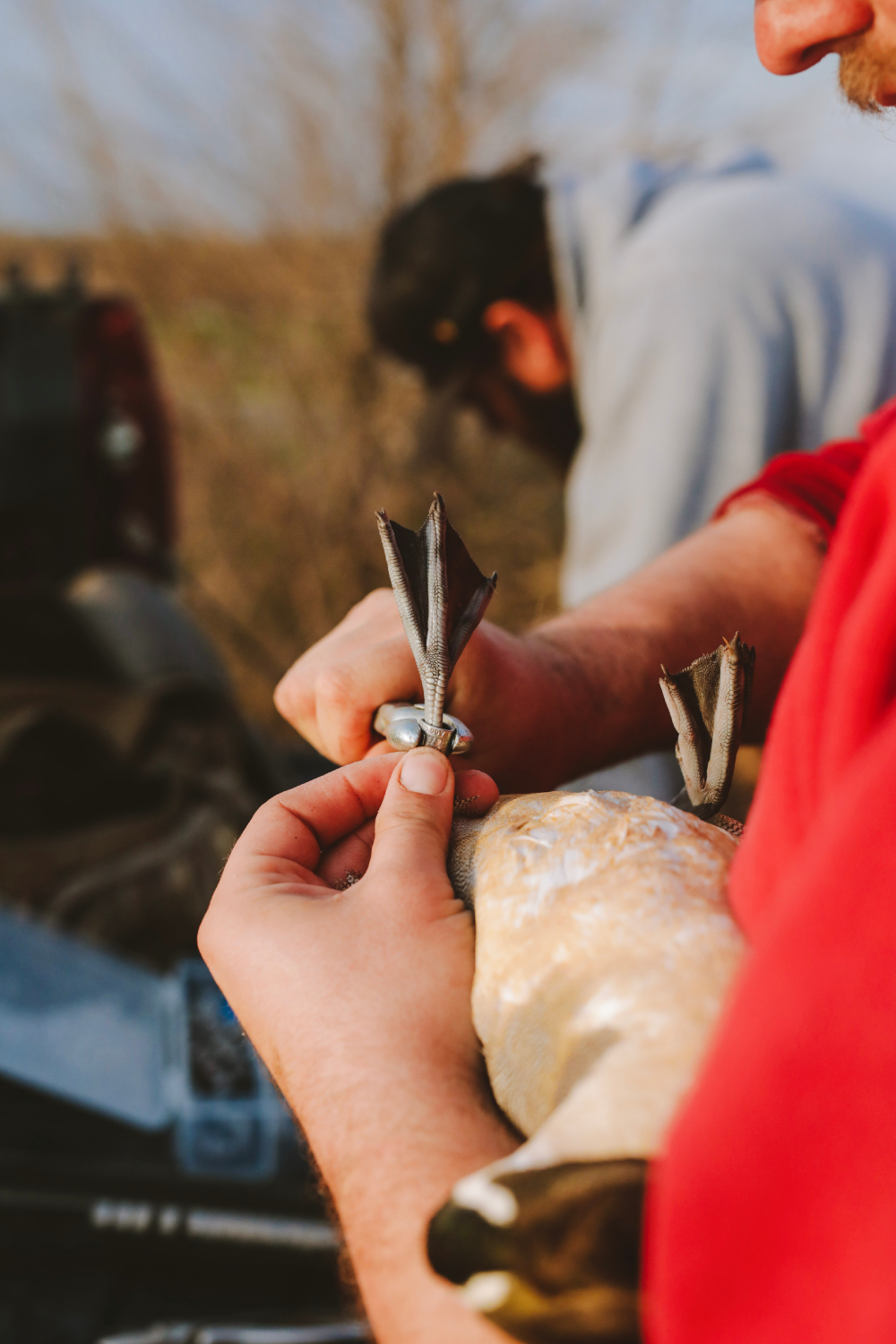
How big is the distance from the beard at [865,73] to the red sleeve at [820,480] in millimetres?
463

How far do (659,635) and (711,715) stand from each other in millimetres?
440

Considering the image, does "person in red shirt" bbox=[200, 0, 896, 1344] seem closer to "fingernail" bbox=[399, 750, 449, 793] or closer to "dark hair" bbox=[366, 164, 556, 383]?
"fingernail" bbox=[399, 750, 449, 793]

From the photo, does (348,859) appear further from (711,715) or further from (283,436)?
(283,436)

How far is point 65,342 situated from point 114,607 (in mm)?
956

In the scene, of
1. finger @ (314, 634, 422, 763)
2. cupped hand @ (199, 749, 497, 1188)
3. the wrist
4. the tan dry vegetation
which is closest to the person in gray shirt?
finger @ (314, 634, 422, 763)

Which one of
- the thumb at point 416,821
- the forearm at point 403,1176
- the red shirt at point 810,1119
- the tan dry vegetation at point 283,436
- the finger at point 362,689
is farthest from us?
the tan dry vegetation at point 283,436

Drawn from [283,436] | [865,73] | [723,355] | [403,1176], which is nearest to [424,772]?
[403,1176]

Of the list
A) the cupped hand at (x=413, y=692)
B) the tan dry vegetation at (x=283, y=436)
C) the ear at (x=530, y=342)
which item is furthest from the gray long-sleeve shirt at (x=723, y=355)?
the tan dry vegetation at (x=283, y=436)

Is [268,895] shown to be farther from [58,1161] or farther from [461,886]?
[58,1161]

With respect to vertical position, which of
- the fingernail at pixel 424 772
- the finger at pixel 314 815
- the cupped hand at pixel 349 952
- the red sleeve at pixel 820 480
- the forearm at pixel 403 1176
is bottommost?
the forearm at pixel 403 1176

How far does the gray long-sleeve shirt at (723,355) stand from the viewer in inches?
77.9

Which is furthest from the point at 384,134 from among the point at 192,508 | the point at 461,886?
the point at 461,886

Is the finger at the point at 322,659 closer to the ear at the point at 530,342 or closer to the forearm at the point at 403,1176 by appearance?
the forearm at the point at 403,1176

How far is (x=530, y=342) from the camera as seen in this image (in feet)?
8.39
